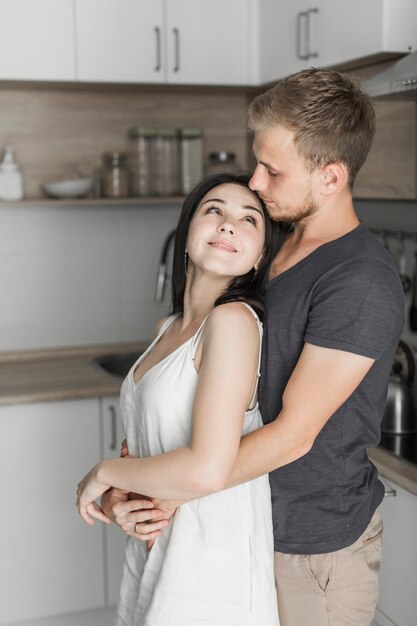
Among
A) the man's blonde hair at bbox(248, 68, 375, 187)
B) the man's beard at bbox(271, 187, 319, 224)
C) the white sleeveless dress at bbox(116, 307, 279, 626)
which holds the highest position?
the man's blonde hair at bbox(248, 68, 375, 187)

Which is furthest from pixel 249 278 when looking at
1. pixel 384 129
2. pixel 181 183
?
pixel 181 183

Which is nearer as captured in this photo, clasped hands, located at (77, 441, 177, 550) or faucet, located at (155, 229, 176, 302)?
clasped hands, located at (77, 441, 177, 550)

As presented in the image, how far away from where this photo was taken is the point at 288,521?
1.43 m

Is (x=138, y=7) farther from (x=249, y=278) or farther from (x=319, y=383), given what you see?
(x=319, y=383)

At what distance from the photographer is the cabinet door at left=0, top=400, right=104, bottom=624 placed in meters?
2.51

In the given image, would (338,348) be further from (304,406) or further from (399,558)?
(399,558)

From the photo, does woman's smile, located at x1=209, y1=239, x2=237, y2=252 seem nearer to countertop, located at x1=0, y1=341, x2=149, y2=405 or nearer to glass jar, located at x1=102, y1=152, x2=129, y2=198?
countertop, located at x1=0, y1=341, x2=149, y2=405

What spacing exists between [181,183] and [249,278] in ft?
5.50

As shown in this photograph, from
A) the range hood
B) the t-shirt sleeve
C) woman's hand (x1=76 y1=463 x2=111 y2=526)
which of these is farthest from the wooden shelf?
the t-shirt sleeve

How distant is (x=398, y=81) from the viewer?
74.5 inches

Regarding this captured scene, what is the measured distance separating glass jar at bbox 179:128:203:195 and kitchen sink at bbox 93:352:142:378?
66 cm

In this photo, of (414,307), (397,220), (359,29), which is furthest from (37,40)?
(414,307)

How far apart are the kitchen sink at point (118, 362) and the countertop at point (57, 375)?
17mm

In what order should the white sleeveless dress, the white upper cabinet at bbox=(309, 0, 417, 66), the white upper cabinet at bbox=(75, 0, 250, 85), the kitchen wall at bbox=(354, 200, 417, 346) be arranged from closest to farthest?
the white sleeveless dress → the white upper cabinet at bbox=(309, 0, 417, 66) → the kitchen wall at bbox=(354, 200, 417, 346) → the white upper cabinet at bbox=(75, 0, 250, 85)
